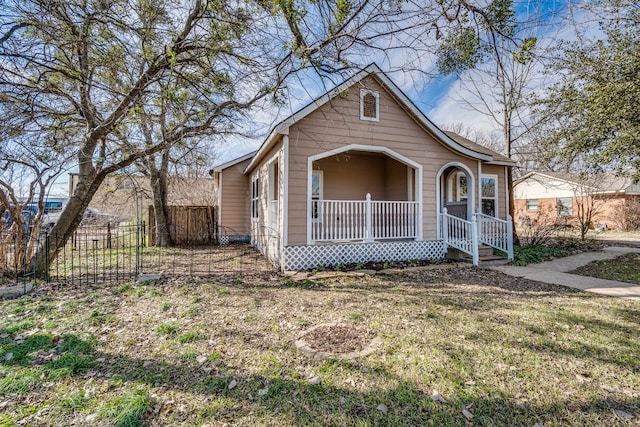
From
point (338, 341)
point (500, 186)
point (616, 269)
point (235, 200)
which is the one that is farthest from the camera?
point (235, 200)

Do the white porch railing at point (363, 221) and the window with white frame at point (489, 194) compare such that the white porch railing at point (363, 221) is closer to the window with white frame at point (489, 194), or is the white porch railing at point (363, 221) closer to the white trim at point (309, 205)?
the white trim at point (309, 205)

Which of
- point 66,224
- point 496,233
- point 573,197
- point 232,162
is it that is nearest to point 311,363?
point 66,224

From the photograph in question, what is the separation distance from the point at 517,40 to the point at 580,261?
8.31 m

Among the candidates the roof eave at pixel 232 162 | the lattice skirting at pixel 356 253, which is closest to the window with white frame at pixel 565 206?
the lattice skirting at pixel 356 253

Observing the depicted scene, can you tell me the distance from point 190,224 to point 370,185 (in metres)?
8.77

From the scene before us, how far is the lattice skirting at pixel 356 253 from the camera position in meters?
7.54

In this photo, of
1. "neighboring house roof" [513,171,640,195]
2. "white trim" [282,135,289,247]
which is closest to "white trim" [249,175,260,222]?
"white trim" [282,135,289,247]

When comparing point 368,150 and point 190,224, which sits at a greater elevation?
point 368,150

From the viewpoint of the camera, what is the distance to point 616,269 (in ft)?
25.8

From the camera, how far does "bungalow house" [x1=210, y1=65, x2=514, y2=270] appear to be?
300 inches

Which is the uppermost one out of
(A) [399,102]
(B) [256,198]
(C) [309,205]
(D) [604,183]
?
(A) [399,102]

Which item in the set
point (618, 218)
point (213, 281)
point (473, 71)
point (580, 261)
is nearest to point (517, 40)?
point (473, 71)

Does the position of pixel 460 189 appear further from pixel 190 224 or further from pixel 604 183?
pixel 604 183

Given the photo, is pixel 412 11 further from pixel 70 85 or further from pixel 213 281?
pixel 70 85
